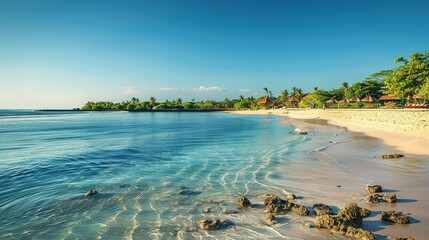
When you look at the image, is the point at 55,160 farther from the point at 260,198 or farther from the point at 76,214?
the point at 260,198

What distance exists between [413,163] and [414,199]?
23.1 ft

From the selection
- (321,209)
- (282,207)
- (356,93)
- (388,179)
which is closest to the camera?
(321,209)

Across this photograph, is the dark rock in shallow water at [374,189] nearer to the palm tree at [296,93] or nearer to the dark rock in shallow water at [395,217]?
the dark rock in shallow water at [395,217]

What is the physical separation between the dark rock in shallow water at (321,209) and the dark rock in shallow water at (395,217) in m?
1.45

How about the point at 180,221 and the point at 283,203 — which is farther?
the point at 283,203

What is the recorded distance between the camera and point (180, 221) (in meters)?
8.61

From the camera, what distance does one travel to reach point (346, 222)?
7555 millimetres

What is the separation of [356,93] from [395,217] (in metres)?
90.8

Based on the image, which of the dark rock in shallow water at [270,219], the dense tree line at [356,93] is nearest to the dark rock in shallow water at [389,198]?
the dark rock in shallow water at [270,219]

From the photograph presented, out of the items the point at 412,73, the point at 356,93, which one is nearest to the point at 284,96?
the point at 356,93

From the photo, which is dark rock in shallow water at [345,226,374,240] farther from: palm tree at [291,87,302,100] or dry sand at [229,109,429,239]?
palm tree at [291,87,302,100]

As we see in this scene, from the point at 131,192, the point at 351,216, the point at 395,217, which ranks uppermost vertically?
the point at 351,216

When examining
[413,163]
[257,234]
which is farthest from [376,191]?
[413,163]

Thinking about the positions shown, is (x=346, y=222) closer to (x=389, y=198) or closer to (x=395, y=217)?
(x=395, y=217)
